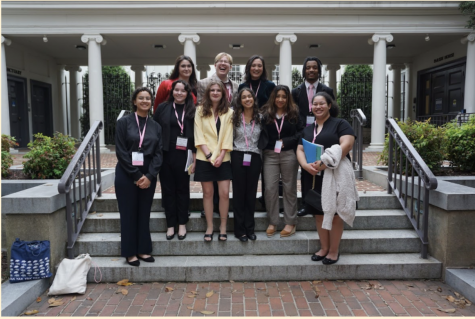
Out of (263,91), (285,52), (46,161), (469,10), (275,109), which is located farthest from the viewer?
(285,52)

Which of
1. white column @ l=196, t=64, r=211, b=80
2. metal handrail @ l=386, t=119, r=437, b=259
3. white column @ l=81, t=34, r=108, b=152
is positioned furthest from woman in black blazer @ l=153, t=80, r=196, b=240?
white column @ l=196, t=64, r=211, b=80

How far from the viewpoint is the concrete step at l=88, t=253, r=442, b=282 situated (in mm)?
3939

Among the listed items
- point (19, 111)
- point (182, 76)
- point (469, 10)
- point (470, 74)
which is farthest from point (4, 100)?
point (470, 74)

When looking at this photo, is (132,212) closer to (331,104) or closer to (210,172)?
(210,172)

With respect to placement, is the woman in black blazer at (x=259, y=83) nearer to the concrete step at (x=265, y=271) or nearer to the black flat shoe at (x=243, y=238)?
the black flat shoe at (x=243, y=238)

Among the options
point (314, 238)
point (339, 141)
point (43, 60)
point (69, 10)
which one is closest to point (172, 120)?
point (339, 141)

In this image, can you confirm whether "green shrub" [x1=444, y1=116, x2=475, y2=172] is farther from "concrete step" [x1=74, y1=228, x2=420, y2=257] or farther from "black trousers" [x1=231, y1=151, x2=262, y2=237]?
"black trousers" [x1=231, y1=151, x2=262, y2=237]

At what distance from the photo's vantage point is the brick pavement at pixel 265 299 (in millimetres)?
3297

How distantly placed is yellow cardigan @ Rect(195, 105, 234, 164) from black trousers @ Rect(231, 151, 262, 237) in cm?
19

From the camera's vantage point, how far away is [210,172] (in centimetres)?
406

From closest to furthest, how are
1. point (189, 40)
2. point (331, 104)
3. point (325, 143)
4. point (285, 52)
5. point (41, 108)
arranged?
1. point (325, 143)
2. point (331, 104)
3. point (189, 40)
4. point (285, 52)
5. point (41, 108)

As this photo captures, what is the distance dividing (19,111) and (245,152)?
1440 centimetres

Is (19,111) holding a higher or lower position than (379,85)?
lower

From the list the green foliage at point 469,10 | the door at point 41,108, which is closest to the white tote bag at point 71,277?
the green foliage at point 469,10
